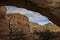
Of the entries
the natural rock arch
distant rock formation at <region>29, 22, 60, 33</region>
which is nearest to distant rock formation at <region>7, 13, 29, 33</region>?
distant rock formation at <region>29, 22, 60, 33</region>

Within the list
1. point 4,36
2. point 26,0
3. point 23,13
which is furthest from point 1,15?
point 26,0

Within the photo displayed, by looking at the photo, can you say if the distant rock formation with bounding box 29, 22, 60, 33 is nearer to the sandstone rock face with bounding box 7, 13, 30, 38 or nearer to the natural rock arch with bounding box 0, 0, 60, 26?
the sandstone rock face with bounding box 7, 13, 30, 38

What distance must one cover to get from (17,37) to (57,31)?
5.83 ft

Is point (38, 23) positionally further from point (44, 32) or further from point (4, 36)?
point (4, 36)

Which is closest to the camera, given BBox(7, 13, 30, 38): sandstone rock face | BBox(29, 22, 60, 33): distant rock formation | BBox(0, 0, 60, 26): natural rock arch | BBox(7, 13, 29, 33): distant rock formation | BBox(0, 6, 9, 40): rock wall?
BBox(0, 0, 60, 26): natural rock arch

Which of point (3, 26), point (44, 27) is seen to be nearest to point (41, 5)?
point (3, 26)

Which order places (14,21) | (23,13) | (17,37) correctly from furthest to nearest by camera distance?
1. (23,13)
2. (14,21)
3. (17,37)

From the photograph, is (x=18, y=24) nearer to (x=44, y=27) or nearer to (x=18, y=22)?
(x=18, y=22)

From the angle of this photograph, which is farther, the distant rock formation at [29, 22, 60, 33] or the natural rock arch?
the distant rock formation at [29, 22, 60, 33]

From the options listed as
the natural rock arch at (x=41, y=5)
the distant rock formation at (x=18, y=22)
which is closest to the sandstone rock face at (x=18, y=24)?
the distant rock formation at (x=18, y=22)

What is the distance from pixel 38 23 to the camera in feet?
29.3

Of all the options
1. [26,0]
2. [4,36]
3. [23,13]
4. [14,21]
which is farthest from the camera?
[23,13]

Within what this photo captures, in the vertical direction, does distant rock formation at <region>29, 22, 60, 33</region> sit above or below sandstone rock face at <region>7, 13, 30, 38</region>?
below

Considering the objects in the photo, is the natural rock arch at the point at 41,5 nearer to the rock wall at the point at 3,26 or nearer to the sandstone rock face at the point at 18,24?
the rock wall at the point at 3,26
